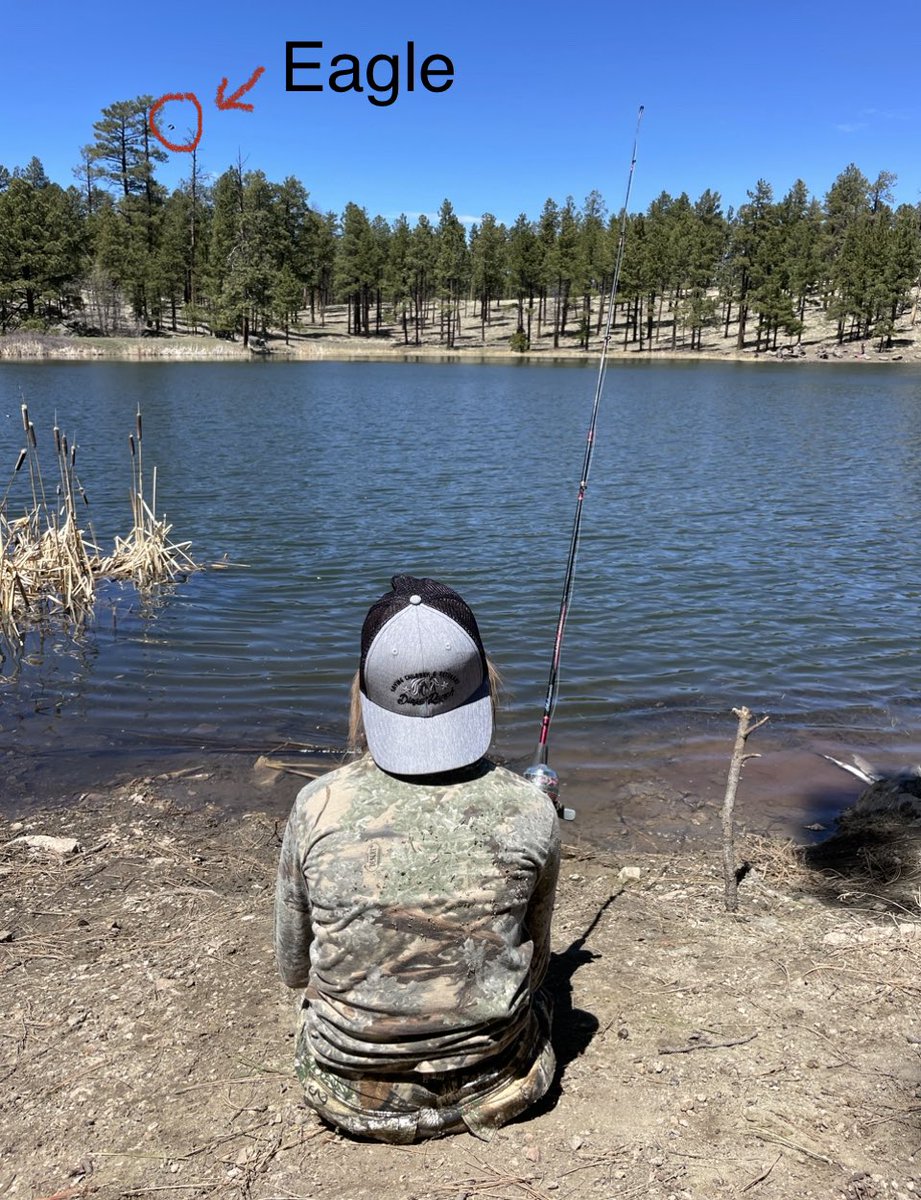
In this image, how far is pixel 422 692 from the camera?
2.42 metres

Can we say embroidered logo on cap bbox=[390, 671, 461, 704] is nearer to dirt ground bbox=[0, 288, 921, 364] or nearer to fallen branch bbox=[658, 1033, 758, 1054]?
fallen branch bbox=[658, 1033, 758, 1054]

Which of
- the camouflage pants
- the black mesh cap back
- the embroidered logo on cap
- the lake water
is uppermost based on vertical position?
the black mesh cap back

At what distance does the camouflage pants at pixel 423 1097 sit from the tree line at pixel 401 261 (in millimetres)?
75506

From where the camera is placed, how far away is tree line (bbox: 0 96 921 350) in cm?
7394

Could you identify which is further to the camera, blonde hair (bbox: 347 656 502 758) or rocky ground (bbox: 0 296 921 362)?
rocky ground (bbox: 0 296 921 362)

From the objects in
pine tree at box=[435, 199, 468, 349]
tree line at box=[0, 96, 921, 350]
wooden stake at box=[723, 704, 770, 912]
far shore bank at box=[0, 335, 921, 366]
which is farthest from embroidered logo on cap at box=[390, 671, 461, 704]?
pine tree at box=[435, 199, 468, 349]

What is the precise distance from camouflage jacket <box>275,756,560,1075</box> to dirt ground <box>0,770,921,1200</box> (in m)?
0.51

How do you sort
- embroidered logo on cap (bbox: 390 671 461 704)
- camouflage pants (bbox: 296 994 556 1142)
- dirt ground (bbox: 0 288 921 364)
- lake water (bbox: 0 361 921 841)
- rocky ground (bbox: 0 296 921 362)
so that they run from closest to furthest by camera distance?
1. embroidered logo on cap (bbox: 390 671 461 704)
2. camouflage pants (bbox: 296 994 556 1142)
3. lake water (bbox: 0 361 921 841)
4. rocky ground (bbox: 0 296 921 362)
5. dirt ground (bbox: 0 288 921 364)

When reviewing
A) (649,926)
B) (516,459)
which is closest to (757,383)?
(516,459)

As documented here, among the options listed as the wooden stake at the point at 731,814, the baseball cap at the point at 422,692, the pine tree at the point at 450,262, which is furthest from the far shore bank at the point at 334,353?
the baseball cap at the point at 422,692

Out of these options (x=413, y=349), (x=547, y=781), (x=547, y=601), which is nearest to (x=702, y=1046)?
(x=547, y=781)

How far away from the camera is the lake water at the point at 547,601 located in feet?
26.4

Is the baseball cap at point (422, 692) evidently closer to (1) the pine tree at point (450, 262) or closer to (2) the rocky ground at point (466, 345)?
(2) the rocky ground at point (466, 345)

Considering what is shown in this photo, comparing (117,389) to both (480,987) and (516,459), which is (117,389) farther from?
(480,987)
